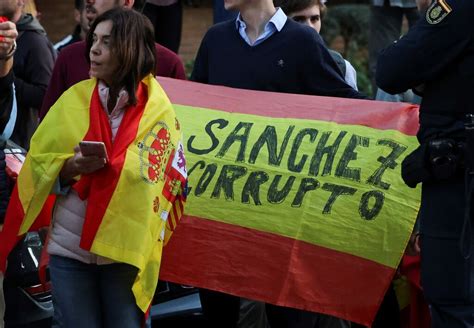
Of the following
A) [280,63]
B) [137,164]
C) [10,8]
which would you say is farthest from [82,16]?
[137,164]

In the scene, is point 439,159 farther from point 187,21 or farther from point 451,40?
point 187,21

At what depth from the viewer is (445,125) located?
4.84 meters

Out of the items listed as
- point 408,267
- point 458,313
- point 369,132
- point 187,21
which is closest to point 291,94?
point 369,132

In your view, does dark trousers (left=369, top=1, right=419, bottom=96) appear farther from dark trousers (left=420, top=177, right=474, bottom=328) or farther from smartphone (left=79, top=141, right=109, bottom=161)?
smartphone (left=79, top=141, right=109, bottom=161)

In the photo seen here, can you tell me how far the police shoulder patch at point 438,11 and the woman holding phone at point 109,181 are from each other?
1156mm

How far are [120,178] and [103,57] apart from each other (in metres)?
0.53

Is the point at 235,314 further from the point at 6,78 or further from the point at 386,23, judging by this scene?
the point at 386,23

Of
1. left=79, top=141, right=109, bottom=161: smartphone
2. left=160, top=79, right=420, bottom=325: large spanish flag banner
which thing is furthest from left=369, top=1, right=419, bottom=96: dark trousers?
left=79, top=141, right=109, bottom=161: smartphone

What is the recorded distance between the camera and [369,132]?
5746mm

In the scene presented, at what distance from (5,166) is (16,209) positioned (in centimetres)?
60

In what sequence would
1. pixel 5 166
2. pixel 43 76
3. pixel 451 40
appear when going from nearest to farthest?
pixel 451 40 < pixel 5 166 < pixel 43 76

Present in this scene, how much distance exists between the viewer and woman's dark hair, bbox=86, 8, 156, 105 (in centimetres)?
498

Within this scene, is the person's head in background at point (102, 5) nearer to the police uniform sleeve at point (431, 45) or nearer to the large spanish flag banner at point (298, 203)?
the large spanish flag banner at point (298, 203)

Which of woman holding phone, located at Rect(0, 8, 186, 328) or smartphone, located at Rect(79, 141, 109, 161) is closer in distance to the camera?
smartphone, located at Rect(79, 141, 109, 161)
